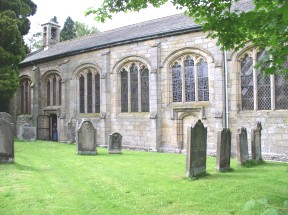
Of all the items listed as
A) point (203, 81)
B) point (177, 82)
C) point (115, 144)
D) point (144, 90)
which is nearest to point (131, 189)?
point (115, 144)

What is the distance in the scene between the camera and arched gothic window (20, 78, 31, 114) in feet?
78.6

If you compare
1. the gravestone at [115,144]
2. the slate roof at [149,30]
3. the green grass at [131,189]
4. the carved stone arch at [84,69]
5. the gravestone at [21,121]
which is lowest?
the green grass at [131,189]

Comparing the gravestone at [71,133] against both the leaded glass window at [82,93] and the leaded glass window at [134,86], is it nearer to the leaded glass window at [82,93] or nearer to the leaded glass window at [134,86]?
the leaded glass window at [82,93]

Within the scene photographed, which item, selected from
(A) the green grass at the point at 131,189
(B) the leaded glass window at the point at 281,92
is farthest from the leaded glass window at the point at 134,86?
(A) the green grass at the point at 131,189

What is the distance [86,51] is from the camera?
19.1 metres

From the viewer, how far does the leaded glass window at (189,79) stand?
15.3m

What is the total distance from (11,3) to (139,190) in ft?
51.0

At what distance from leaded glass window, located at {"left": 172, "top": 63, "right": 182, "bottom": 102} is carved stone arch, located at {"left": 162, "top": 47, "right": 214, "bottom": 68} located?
371 millimetres

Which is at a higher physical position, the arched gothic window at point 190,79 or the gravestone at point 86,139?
the arched gothic window at point 190,79

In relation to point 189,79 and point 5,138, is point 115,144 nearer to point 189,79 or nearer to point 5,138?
point 189,79

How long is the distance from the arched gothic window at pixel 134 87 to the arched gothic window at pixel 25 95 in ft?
31.5

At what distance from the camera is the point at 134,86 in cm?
1739

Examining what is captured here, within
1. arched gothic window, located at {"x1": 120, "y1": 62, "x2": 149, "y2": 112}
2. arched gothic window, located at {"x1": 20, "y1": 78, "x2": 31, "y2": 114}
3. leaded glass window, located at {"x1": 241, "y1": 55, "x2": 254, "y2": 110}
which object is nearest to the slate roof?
arched gothic window, located at {"x1": 20, "y1": 78, "x2": 31, "y2": 114}

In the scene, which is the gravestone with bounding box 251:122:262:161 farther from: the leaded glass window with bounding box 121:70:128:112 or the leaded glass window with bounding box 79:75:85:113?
the leaded glass window with bounding box 79:75:85:113
